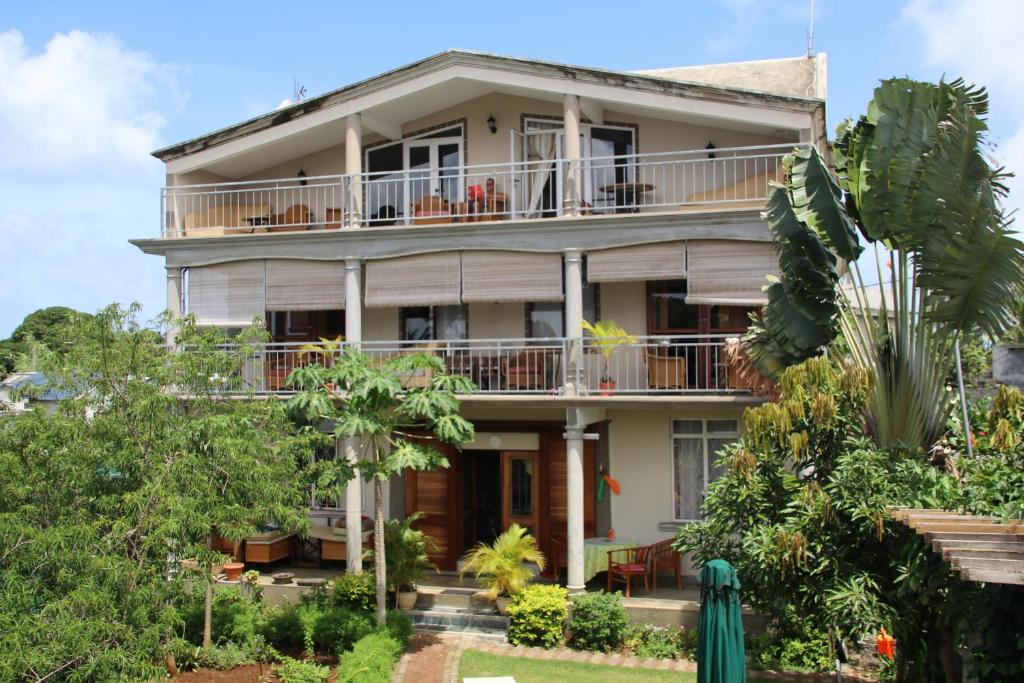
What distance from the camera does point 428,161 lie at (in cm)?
1956

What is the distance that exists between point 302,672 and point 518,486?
6275 millimetres

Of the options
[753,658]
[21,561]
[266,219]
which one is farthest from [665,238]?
[21,561]

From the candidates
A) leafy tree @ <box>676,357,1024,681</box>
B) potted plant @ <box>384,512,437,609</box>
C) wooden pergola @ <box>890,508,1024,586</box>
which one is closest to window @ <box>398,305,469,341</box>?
potted plant @ <box>384,512,437,609</box>

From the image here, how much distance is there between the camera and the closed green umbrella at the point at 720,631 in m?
10.5

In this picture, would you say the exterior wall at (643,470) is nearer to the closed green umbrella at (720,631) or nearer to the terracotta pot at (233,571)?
the closed green umbrella at (720,631)

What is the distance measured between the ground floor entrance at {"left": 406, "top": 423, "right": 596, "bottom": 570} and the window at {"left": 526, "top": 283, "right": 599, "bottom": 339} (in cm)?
180

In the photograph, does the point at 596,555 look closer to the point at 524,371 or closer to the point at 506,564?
the point at 506,564

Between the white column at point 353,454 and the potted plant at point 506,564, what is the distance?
2.32 metres

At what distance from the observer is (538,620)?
15.2 metres

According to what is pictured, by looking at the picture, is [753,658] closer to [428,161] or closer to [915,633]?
[915,633]

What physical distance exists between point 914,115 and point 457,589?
10.8m

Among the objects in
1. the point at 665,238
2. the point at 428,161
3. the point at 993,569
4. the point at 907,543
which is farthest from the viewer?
the point at 428,161

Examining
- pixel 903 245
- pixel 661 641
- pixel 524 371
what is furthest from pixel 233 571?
pixel 903 245

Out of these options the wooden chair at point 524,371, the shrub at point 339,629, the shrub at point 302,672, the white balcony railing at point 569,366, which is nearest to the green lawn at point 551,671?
the shrub at point 339,629
